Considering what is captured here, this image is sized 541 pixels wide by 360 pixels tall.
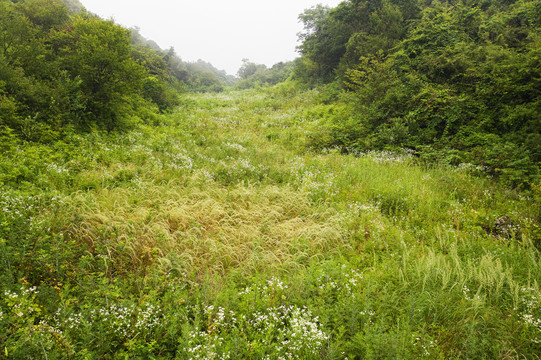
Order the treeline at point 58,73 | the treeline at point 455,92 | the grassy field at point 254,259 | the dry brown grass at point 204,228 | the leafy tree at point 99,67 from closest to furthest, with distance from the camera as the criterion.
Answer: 1. the grassy field at point 254,259
2. the dry brown grass at point 204,228
3. the treeline at point 58,73
4. the treeline at point 455,92
5. the leafy tree at point 99,67

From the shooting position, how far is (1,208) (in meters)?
3.79

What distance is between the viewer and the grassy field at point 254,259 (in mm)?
2551

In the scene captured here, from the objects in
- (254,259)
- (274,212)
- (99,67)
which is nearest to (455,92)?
(274,212)

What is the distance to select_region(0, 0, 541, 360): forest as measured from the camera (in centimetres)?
265

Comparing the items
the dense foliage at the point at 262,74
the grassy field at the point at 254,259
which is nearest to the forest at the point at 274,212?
the grassy field at the point at 254,259

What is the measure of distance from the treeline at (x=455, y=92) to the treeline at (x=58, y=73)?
8.92 metres

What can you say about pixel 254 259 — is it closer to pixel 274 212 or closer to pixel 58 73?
pixel 274 212

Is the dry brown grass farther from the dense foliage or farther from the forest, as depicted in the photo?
the dense foliage

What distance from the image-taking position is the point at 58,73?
322 inches

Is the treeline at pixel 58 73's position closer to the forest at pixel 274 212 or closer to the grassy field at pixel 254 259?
the forest at pixel 274 212

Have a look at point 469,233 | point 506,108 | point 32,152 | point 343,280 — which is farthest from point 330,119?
point 32,152

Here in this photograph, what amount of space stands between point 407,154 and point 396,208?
4.63 m

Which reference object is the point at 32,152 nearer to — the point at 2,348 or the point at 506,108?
the point at 2,348

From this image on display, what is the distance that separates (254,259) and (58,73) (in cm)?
967
